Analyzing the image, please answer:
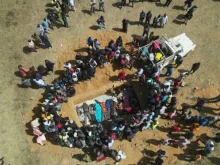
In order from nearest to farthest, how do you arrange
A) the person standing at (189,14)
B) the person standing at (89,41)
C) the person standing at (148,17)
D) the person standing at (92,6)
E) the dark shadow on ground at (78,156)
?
the dark shadow on ground at (78,156), the person standing at (89,41), the person standing at (148,17), the person standing at (189,14), the person standing at (92,6)

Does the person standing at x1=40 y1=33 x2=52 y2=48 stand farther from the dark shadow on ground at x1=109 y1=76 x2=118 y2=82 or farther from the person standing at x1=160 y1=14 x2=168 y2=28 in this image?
the person standing at x1=160 y1=14 x2=168 y2=28

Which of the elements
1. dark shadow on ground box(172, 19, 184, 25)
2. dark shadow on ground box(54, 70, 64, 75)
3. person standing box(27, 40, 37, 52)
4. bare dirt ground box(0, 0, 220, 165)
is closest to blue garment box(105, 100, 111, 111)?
bare dirt ground box(0, 0, 220, 165)

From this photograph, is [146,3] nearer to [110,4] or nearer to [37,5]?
[110,4]

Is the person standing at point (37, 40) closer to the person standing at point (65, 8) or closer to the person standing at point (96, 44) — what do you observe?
the person standing at point (65, 8)

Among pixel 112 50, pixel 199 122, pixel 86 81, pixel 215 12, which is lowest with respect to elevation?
pixel 199 122

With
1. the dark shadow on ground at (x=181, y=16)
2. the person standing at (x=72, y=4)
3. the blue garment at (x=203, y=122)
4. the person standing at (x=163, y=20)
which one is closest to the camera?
the blue garment at (x=203, y=122)

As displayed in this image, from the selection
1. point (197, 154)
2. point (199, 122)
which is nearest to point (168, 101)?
point (199, 122)

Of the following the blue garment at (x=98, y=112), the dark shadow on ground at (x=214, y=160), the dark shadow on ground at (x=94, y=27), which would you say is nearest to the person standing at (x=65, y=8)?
the dark shadow on ground at (x=94, y=27)

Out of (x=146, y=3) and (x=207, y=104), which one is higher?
(x=146, y=3)

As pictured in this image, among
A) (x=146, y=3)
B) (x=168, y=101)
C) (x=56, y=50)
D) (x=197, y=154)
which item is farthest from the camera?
(x=146, y=3)
